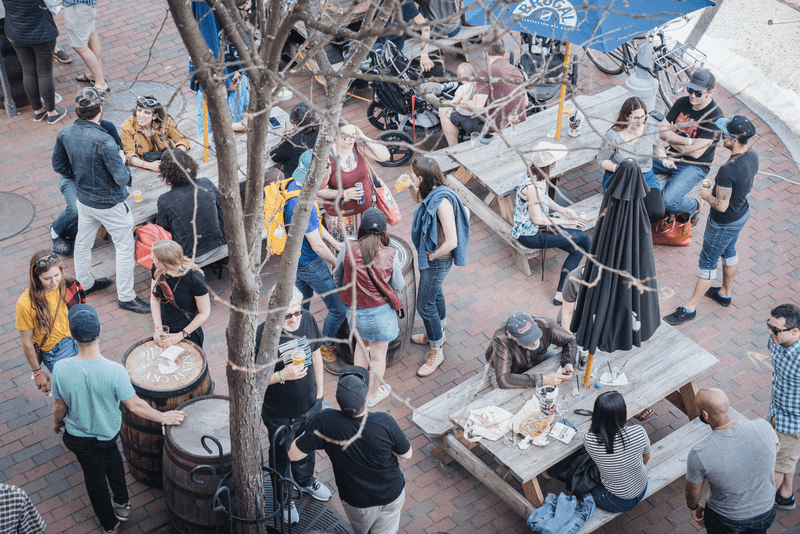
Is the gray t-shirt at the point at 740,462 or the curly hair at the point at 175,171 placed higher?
the curly hair at the point at 175,171

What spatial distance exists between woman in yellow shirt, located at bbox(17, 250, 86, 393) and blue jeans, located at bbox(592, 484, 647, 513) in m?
4.19

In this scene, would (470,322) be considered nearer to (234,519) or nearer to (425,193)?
(425,193)

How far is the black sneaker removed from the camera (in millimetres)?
7556

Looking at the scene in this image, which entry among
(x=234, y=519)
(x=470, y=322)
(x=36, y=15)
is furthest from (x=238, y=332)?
(x=36, y=15)

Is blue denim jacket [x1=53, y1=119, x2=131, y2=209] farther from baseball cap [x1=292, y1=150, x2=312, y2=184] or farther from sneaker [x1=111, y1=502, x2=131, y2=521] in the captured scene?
sneaker [x1=111, y1=502, x2=131, y2=521]

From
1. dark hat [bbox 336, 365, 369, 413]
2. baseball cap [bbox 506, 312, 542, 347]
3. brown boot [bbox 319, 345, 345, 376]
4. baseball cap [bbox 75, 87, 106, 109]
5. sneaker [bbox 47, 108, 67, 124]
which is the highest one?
baseball cap [bbox 75, 87, 106, 109]

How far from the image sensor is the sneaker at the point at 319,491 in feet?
19.2

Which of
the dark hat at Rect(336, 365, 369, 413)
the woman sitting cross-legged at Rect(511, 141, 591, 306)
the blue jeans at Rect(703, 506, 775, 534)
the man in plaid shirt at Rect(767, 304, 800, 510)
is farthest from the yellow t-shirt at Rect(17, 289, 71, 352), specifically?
the man in plaid shirt at Rect(767, 304, 800, 510)

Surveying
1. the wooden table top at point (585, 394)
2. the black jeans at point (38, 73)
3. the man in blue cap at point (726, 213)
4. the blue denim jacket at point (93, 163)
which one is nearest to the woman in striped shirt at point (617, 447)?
the wooden table top at point (585, 394)

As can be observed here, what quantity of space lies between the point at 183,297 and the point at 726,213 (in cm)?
480

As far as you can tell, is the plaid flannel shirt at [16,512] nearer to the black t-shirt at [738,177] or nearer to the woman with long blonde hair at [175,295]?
the woman with long blonde hair at [175,295]

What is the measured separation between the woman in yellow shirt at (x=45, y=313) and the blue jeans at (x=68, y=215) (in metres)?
1.89

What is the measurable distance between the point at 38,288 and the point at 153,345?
3.09 feet

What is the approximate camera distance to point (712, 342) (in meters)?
7.24
